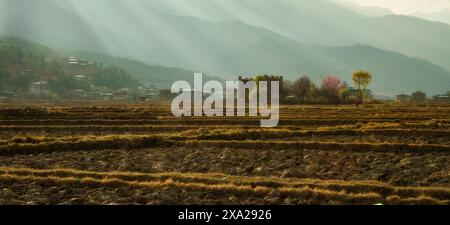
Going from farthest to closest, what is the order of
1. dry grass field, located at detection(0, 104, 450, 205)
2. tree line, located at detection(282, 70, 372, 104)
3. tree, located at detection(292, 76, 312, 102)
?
tree, located at detection(292, 76, 312, 102) → tree line, located at detection(282, 70, 372, 104) → dry grass field, located at detection(0, 104, 450, 205)

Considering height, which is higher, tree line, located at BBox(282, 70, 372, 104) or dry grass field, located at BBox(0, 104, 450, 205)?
tree line, located at BBox(282, 70, 372, 104)

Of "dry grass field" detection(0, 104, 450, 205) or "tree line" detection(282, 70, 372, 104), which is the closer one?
"dry grass field" detection(0, 104, 450, 205)

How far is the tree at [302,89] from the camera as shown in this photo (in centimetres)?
15362

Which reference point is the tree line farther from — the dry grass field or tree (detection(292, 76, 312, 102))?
the dry grass field

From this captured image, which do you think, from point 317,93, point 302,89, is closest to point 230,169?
point 317,93

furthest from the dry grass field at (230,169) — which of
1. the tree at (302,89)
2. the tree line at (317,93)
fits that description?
the tree at (302,89)

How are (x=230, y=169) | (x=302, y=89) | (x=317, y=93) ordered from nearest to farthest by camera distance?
(x=230, y=169) → (x=317, y=93) → (x=302, y=89)

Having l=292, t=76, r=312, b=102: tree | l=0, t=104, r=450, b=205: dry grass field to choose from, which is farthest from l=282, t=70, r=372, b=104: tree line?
l=0, t=104, r=450, b=205: dry grass field

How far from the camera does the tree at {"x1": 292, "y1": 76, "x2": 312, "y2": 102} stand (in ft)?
504

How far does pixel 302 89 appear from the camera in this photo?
6142 inches

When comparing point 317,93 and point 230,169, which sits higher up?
point 317,93

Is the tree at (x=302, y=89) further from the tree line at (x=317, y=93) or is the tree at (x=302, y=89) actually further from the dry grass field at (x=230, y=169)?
the dry grass field at (x=230, y=169)

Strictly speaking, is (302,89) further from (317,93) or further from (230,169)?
(230,169)
